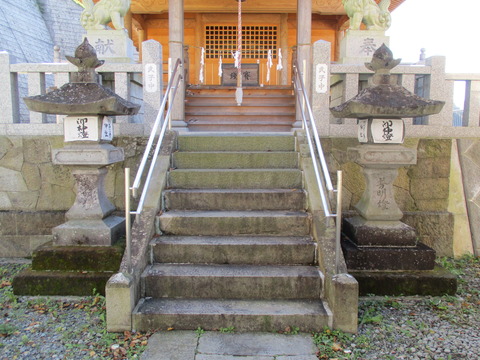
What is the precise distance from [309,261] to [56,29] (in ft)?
72.7

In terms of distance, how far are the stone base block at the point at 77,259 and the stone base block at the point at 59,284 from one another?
112mm

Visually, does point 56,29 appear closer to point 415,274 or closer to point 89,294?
point 89,294

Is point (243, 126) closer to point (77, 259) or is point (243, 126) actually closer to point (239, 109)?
point (239, 109)

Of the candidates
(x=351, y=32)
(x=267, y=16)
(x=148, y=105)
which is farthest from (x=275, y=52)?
(x=148, y=105)

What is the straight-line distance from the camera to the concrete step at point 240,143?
18.4 ft

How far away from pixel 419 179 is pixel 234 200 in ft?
9.94

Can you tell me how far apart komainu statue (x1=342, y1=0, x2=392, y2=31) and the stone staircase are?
3.46m

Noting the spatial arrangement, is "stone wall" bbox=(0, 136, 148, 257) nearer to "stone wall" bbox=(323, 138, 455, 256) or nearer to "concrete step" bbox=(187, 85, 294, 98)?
"stone wall" bbox=(323, 138, 455, 256)

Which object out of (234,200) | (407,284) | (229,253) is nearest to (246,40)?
(234,200)

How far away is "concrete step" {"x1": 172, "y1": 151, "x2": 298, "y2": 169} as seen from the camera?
209 inches

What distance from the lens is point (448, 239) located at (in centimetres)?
556

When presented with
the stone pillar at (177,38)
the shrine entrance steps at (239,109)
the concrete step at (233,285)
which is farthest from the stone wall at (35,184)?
the shrine entrance steps at (239,109)

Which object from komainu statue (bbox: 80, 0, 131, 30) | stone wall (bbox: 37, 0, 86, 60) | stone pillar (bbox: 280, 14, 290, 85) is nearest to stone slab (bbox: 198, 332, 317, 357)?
komainu statue (bbox: 80, 0, 131, 30)

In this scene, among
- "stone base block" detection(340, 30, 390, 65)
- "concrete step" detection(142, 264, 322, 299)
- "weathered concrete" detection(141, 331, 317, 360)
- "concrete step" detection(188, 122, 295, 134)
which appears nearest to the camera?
"weathered concrete" detection(141, 331, 317, 360)
